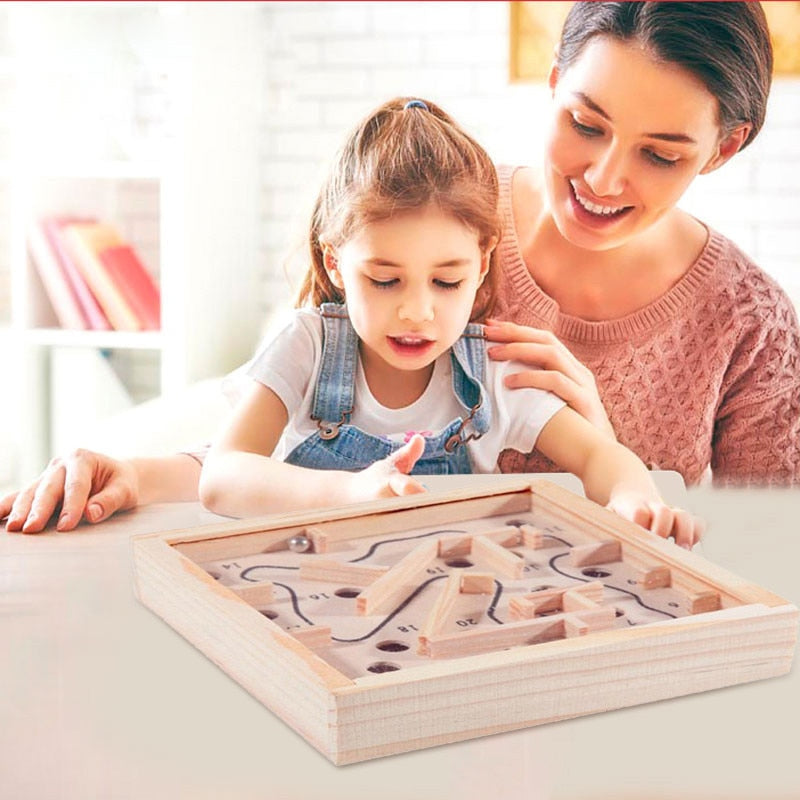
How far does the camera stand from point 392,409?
112 centimetres

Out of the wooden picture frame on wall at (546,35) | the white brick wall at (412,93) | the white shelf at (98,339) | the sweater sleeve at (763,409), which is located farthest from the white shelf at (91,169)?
the sweater sleeve at (763,409)

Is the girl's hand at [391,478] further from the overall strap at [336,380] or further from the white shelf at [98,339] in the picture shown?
the white shelf at [98,339]

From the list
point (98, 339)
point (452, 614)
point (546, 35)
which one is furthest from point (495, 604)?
point (98, 339)

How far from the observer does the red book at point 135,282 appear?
165 cm

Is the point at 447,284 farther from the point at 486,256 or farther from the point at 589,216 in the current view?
the point at 589,216

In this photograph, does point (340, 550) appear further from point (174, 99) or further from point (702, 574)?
point (174, 99)

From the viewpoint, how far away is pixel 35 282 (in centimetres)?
167

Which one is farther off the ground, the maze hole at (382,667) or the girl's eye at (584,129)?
the girl's eye at (584,129)

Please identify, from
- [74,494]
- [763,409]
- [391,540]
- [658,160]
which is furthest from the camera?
[763,409]

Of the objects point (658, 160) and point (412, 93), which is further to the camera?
point (412, 93)

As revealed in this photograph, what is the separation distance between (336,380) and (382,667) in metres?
0.46

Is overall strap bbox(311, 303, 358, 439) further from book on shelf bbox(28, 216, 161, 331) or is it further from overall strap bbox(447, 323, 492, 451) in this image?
book on shelf bbox(28, 216, 161, 331)

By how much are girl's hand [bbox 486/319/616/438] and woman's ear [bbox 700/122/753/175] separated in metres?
0.21

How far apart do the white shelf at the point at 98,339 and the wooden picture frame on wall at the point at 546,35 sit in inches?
22.7
